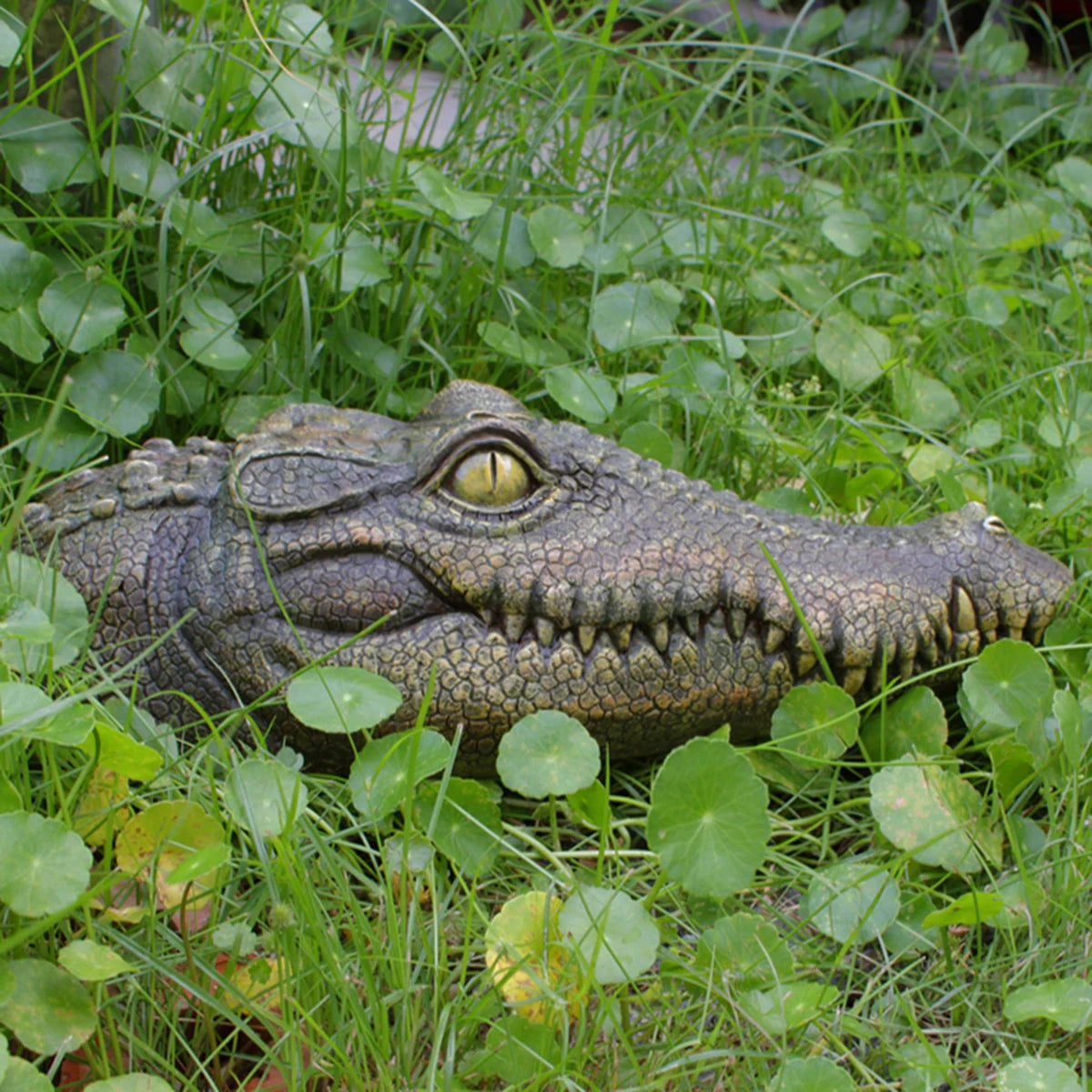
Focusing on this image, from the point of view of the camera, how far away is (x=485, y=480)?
7.93 feet

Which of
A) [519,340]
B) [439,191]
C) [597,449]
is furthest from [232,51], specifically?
[597,449]

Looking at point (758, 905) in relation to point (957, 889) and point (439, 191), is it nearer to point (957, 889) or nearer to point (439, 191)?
point (957, 889)

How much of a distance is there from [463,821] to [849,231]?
3064mm

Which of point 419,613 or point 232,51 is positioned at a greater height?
point 232,51

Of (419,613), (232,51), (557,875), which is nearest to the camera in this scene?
(557,875)

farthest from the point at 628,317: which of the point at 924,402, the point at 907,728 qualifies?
the point at 907,728

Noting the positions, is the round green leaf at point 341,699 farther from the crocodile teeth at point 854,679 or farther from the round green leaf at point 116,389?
the round green leaf at point 116,389

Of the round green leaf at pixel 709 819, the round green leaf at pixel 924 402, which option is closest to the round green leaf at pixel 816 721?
the round green leaf at pixel 709 819

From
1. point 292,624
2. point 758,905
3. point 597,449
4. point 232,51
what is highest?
point 232,51

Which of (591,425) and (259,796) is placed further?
(591,425)

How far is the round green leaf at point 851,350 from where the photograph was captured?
3924mm

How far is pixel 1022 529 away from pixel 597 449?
1.37 metres

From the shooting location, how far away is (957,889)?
2.27 metres

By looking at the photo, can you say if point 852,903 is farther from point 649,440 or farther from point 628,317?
point 628,317
